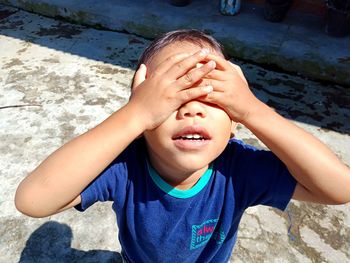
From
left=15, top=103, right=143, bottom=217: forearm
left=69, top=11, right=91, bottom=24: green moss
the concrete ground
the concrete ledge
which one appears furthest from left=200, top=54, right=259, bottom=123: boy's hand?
left=69, top=11, right=91, bottom=24: green moss

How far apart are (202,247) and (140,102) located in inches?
23.6

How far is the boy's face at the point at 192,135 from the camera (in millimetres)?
959

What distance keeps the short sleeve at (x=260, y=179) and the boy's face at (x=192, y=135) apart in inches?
7.2

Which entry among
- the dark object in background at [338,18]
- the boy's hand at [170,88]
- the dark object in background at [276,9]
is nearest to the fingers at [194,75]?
the boy's hand at [170,88]

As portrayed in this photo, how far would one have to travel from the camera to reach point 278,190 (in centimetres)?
113

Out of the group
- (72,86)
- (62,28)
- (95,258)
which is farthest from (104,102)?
(62,28)

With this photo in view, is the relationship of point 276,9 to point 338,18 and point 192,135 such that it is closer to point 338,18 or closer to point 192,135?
point 338,18

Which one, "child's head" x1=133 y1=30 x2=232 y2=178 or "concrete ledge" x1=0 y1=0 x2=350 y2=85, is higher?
"child's head" x1=133 y1=30 x2=232 y2=178

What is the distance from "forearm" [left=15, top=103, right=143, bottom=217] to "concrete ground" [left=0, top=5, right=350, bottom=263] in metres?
1.23

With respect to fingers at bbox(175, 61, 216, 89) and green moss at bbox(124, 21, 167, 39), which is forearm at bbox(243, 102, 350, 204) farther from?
green moss at bbox(124, 21, 167, 39)

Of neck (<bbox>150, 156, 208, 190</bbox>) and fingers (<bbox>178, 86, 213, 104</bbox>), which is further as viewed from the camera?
neck (<bbox>150, 156, 208, 190</bbox>)

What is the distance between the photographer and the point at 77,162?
3.27 ft

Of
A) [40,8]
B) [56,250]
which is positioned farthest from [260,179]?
[40,8]

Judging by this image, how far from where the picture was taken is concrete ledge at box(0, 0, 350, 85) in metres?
3.86
